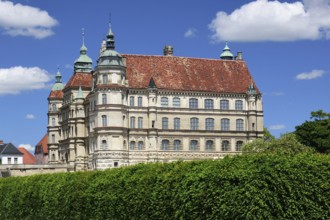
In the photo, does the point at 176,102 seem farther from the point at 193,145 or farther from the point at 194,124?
the point at 193,145

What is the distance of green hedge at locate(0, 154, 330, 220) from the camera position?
74.4ft

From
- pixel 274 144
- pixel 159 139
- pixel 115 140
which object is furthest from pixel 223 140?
pixel 274 144

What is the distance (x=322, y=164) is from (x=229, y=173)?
3.13 meters

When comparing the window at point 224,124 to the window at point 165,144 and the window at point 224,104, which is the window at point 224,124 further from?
the window at point 165,144

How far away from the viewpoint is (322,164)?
75.4 feet

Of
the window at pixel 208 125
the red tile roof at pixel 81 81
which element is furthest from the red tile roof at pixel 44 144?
the window at pixel 208 125

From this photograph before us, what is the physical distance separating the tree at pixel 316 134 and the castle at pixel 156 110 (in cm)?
1040

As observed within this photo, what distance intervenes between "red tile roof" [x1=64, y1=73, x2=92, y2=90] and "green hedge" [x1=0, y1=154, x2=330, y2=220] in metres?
76.1

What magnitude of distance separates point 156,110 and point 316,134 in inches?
897

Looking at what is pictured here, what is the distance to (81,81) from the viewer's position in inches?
4355

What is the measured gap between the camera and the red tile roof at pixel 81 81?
361 feet

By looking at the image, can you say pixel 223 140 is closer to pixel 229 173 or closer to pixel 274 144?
pixel 274 144

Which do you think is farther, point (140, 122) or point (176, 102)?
point (176, 102)

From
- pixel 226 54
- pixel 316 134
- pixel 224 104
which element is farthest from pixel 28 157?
pixel 316 134
